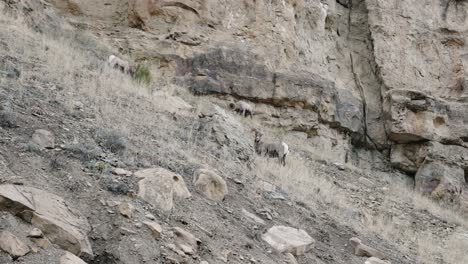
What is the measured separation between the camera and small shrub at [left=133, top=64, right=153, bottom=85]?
440 inches

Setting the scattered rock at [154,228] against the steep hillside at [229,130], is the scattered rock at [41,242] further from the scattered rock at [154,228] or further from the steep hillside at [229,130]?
the scattered rock at [154,228]

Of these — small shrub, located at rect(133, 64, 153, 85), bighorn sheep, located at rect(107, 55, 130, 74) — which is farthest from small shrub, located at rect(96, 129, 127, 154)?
bighorn sheep, located at rect(107, 55, 130, 74)

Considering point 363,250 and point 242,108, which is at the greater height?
point 242,108

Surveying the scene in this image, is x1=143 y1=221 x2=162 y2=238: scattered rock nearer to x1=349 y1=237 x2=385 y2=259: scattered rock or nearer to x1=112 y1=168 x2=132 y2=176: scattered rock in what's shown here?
x1=112 y1=168 x2=132 y2=176: scattered rock

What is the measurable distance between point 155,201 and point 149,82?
7276 mm

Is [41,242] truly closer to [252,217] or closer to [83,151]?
[83,151]

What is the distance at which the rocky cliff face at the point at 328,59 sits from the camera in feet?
45.5

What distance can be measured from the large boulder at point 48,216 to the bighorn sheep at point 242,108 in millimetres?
9666

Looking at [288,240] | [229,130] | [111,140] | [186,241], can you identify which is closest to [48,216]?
[186,241]

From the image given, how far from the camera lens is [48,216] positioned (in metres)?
3.75

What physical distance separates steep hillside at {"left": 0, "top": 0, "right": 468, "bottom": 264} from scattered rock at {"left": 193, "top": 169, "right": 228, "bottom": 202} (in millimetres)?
17

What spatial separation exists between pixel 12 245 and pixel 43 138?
178 cm

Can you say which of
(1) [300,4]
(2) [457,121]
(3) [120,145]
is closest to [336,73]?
(1) [300,4]

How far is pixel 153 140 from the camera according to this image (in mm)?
6539
